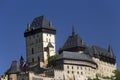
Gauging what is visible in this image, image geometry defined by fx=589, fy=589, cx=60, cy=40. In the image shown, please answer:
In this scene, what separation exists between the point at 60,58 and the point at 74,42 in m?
11.6

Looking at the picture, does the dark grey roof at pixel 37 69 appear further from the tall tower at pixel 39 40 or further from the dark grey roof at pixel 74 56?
the dark grey roof at pixel 74 56

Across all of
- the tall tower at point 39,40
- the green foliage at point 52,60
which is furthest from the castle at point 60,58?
the green foliage at point 52,60

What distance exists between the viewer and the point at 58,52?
149750 millimetres

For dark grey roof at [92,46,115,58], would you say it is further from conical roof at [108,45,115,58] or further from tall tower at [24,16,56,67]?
tall tower at [24,16,56,67]

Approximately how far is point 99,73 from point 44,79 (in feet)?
77.4

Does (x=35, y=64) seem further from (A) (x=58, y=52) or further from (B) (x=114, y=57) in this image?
(B) (x=114, y=57)

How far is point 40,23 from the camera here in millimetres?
148750

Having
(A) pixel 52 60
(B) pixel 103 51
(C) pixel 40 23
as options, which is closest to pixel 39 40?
(C) pixel 40 23

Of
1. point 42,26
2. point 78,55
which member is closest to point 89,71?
point 78,55

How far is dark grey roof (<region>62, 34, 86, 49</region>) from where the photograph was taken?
5782 inches

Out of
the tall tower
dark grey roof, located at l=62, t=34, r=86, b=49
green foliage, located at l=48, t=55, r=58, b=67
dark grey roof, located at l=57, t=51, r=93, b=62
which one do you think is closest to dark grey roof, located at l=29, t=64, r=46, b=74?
green foliage, located at l=48, t=55, r=58, b=67

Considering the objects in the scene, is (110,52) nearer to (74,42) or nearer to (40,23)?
(74,42)

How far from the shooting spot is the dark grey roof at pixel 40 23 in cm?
14820

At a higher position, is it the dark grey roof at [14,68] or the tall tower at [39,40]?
the tall tower at [39,40]
